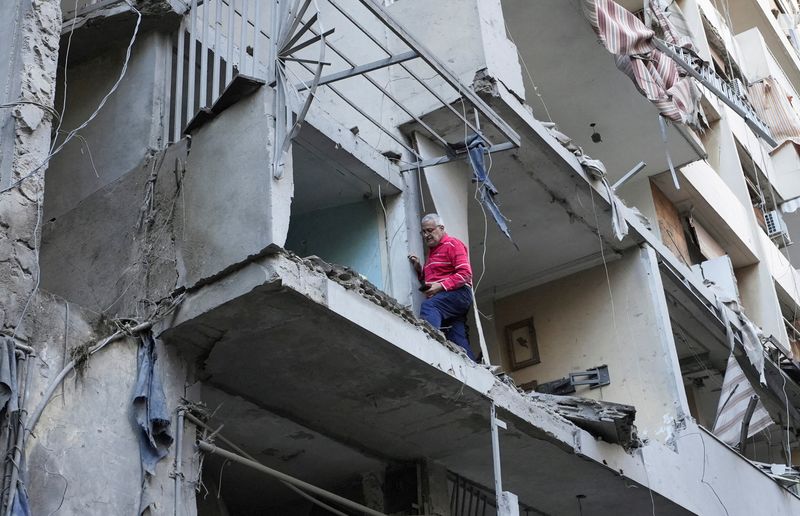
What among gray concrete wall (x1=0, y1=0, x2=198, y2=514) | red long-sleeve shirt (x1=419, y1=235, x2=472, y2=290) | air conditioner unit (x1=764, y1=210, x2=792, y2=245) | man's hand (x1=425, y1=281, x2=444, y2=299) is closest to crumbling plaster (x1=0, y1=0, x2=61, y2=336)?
gray concrete wall (x1=0, y1=0, x2=198, y2=514)

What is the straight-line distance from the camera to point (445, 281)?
10.0 m

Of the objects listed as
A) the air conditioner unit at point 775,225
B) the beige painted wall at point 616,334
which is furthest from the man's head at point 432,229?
the air conditioner unit at point 775,225

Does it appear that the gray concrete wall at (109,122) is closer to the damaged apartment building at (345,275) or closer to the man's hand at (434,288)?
the damaged apartment building at (345,275)

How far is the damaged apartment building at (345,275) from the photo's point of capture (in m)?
7.27

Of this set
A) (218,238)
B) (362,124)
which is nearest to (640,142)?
(362,124)

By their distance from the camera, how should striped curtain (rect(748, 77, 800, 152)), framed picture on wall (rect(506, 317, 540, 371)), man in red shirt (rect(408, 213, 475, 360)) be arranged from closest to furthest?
1. man in red shirt (rect(408, 213, 475, 360))
2. framed picture on wall (rect(506, 317, 540, 371))
3. striped curtain (rect(748, 77, 800, 152))

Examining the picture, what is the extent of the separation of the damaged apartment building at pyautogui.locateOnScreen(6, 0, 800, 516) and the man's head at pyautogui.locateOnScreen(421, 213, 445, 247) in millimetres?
191

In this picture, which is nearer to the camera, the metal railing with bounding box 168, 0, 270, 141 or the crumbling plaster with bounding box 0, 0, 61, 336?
the crumbling plaster with bounding box 0, 0, 61, 336

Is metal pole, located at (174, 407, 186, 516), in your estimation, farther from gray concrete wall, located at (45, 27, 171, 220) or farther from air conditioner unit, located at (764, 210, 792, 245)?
air conditioner unit, located at (764, 210, 792, 245)

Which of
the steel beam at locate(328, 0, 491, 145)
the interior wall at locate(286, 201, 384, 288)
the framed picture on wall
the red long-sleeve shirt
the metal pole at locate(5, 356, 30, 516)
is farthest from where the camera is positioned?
the framed picture on wall

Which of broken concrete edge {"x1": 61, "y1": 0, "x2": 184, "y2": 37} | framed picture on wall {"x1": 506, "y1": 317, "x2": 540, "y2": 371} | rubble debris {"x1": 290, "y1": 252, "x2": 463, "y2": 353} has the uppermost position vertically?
broken concrete edge {"x1": 61, "y1": 0, "x2": 184, "y2": 37}

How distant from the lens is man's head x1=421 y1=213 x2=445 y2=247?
10.3 metres

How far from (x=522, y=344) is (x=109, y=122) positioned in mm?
6630

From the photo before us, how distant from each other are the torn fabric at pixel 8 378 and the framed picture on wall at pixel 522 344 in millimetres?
8493
